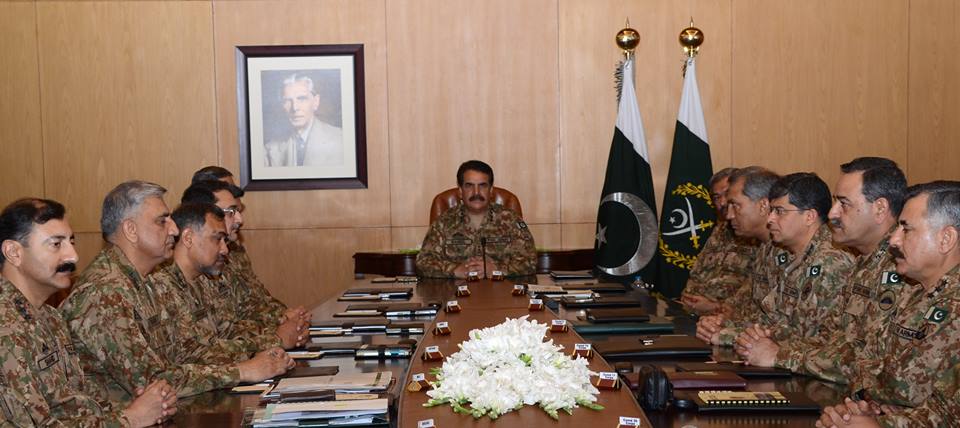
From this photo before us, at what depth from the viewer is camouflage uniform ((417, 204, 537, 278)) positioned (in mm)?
6461

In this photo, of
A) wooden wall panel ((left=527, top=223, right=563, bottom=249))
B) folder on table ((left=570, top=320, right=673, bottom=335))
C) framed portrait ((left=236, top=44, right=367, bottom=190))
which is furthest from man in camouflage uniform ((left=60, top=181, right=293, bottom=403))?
wooden wall panel ((left=527, top=223, right=563, bottom=249))

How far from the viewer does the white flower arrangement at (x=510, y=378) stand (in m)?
2.25

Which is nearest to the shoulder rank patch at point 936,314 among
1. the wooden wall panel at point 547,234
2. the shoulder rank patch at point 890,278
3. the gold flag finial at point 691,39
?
the shoulder rank patch at point 890,278

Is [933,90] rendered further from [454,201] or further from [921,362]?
[921,362]

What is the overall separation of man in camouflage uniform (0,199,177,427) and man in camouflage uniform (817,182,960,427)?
1984 mm

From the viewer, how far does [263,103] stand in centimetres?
778

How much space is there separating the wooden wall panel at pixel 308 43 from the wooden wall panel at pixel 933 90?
15.1ft

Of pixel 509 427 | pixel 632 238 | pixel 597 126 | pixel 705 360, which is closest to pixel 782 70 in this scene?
pixel 597 126

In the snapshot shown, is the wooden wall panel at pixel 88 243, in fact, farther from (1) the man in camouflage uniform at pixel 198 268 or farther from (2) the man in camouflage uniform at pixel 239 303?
(1) the man in camouflage uniform at pixel 198 268

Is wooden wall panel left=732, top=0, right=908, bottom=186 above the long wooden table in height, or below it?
above

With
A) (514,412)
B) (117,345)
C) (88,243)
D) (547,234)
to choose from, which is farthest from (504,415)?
(88,243)

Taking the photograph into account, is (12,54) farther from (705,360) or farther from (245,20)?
(705,360)

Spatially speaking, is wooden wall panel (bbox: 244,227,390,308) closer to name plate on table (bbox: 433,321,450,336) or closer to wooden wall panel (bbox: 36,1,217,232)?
wooden wall panel (bbox: 36,1,217,232)

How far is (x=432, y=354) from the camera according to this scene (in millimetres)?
3053
